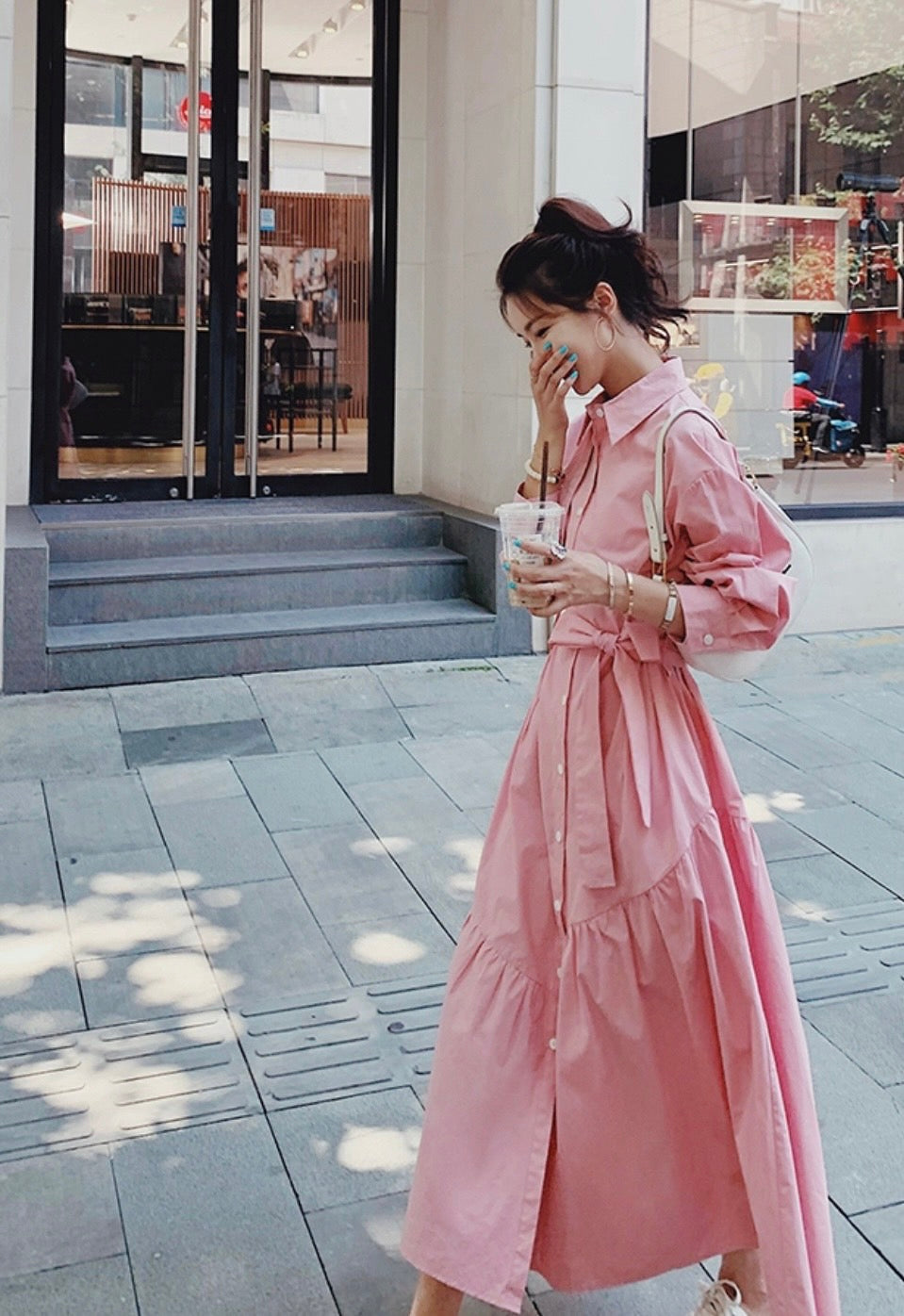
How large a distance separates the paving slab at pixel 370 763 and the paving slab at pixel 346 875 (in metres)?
Answer: 0.60

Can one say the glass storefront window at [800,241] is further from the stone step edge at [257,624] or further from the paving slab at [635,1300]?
the paving slab at [635,1300]

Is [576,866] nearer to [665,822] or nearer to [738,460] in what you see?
[665,822]

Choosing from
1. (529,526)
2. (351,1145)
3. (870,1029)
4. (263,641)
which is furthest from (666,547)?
(263,641)

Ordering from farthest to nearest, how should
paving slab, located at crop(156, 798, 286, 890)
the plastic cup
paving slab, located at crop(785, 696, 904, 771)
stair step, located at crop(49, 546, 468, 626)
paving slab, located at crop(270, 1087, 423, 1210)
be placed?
stair step, located at crop(49, 546, 468, 626) < paving slab, located at crop(785, 696, 904, 771) < paving slab, located at crop(156, 798, 286, 890) < paving slab, located at crop(270, 1087, 423, 1210) < the plastic cup

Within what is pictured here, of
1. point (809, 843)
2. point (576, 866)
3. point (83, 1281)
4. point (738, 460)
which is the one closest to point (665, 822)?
point (576, 866)

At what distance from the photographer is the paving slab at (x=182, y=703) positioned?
22.4ft

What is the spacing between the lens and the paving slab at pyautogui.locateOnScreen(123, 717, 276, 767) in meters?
6.30

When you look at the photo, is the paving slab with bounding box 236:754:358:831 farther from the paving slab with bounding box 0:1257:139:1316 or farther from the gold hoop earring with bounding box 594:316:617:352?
the gold hoop earring with bounding box 594:316:617:352

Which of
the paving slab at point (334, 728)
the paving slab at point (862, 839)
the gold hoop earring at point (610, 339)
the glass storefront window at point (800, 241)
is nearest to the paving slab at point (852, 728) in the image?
the paving slab at point (862, 839)

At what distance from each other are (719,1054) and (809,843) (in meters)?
2.99

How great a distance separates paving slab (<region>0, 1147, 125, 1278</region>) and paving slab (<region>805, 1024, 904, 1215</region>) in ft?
4.88

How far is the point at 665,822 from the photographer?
2428 millimetres

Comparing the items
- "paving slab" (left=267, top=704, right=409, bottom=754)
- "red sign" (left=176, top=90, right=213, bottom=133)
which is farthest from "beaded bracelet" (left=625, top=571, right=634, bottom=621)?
"red sign" (left=176, top=90, right=213, bottom=133)

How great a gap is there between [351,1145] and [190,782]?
2.85 meters
